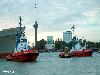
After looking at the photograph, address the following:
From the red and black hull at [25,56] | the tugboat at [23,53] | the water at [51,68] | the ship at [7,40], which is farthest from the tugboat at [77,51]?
the water at [51,68]

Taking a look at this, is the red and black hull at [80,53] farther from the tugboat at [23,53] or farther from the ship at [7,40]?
the tugboat at [23,53]

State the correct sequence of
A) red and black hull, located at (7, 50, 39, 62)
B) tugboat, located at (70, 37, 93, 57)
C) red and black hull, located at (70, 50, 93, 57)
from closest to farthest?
red and black hull, located at (7, 50, 39, 62) → red and black hull, located at (70, 50, 93, 57) → tugboat, located at (70, 37, 93, 57)

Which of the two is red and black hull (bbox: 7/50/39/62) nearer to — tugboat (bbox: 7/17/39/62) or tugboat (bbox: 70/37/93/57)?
tugboat (bbox: 7/17/39/62)

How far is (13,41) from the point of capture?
170000 mm

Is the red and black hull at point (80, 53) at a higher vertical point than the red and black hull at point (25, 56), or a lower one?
lower

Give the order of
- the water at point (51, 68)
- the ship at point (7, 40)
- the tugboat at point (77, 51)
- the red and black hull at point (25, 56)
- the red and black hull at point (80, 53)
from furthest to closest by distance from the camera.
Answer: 1. the ship at point (7, 40)
2. the tugboat at point (77, 51)
3. the red and black hull at point (80, 53)
4. the red and black hull at point (25, 56)
5. the water at point (51, 68)

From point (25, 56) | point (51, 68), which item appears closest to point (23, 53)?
point (25, 56)

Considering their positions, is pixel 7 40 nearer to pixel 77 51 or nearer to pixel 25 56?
pixel 77 51

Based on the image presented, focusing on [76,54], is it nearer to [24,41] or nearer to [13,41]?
[13,41]

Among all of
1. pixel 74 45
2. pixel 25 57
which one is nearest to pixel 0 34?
pixel 74 45

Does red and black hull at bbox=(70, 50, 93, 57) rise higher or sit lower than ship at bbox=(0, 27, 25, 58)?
lower

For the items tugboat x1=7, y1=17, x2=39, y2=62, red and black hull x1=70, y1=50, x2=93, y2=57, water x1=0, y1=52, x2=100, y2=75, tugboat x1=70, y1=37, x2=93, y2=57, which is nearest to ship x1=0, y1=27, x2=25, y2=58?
tugboat x1=70, y1=37, x2=93, y2=57

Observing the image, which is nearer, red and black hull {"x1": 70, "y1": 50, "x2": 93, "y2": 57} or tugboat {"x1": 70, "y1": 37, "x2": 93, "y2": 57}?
red and black hull {"x1": 70, "y1": 50, "x2": 93, "y2": 57}

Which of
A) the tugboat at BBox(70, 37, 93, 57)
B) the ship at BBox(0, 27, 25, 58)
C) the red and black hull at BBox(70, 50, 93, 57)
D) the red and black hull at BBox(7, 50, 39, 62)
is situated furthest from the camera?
the ship at BBox(0, 27, 25, 58)
